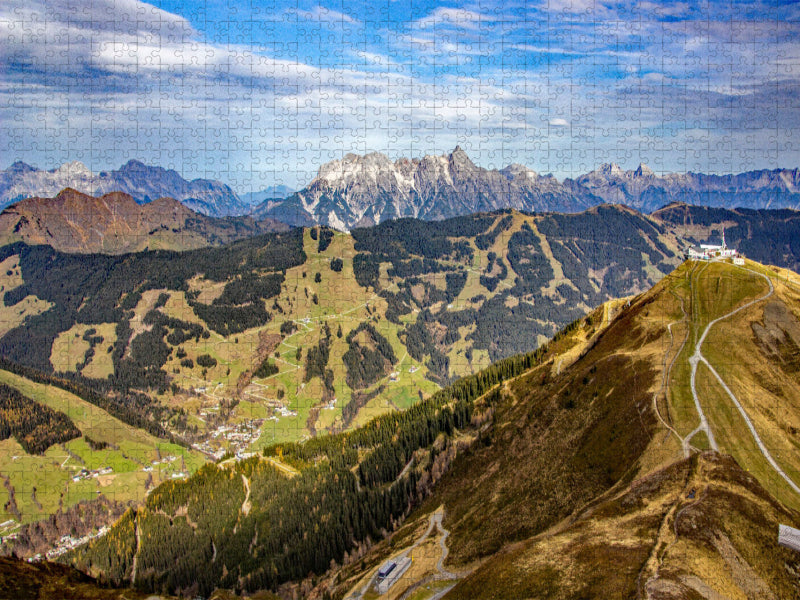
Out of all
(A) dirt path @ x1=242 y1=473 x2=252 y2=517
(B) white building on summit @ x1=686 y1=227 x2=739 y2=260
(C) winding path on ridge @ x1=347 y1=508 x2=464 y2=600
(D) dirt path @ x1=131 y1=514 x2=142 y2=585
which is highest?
(B) white building on summit @ x1=686 y1=227 x2=739 y2=260

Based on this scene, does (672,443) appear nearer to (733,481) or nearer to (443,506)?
(733,481)

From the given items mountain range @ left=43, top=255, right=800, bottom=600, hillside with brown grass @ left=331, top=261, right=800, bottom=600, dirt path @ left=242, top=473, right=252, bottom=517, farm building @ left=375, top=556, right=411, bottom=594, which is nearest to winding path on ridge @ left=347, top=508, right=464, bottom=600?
mountain range @ left=43, top=255, right=800, bottom=600

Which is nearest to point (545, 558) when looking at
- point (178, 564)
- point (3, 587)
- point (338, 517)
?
point (3, 587)

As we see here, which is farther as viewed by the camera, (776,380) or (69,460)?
(69,460)

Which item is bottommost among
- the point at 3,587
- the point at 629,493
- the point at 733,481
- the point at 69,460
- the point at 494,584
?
the point at 69,460

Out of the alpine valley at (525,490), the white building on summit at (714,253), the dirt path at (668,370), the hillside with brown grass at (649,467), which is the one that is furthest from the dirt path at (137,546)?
the white building on summit at (714,253)

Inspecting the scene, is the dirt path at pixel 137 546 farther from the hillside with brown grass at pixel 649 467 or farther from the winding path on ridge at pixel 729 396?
the winding path on ridge at pixel 729 396

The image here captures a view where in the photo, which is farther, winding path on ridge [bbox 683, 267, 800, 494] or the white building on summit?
the white building on summit

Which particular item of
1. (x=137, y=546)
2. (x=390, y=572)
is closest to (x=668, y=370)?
(x=390, y=572)

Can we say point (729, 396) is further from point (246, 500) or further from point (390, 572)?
point (246, 500)

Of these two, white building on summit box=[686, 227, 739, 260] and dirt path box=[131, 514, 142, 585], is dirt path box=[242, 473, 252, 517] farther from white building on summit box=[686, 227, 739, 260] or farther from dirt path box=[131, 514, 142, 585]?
white building on summit box=[686, 227, 739, 260]

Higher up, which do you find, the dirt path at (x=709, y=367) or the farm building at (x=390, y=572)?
the dirt path at (x=709, y=367)
